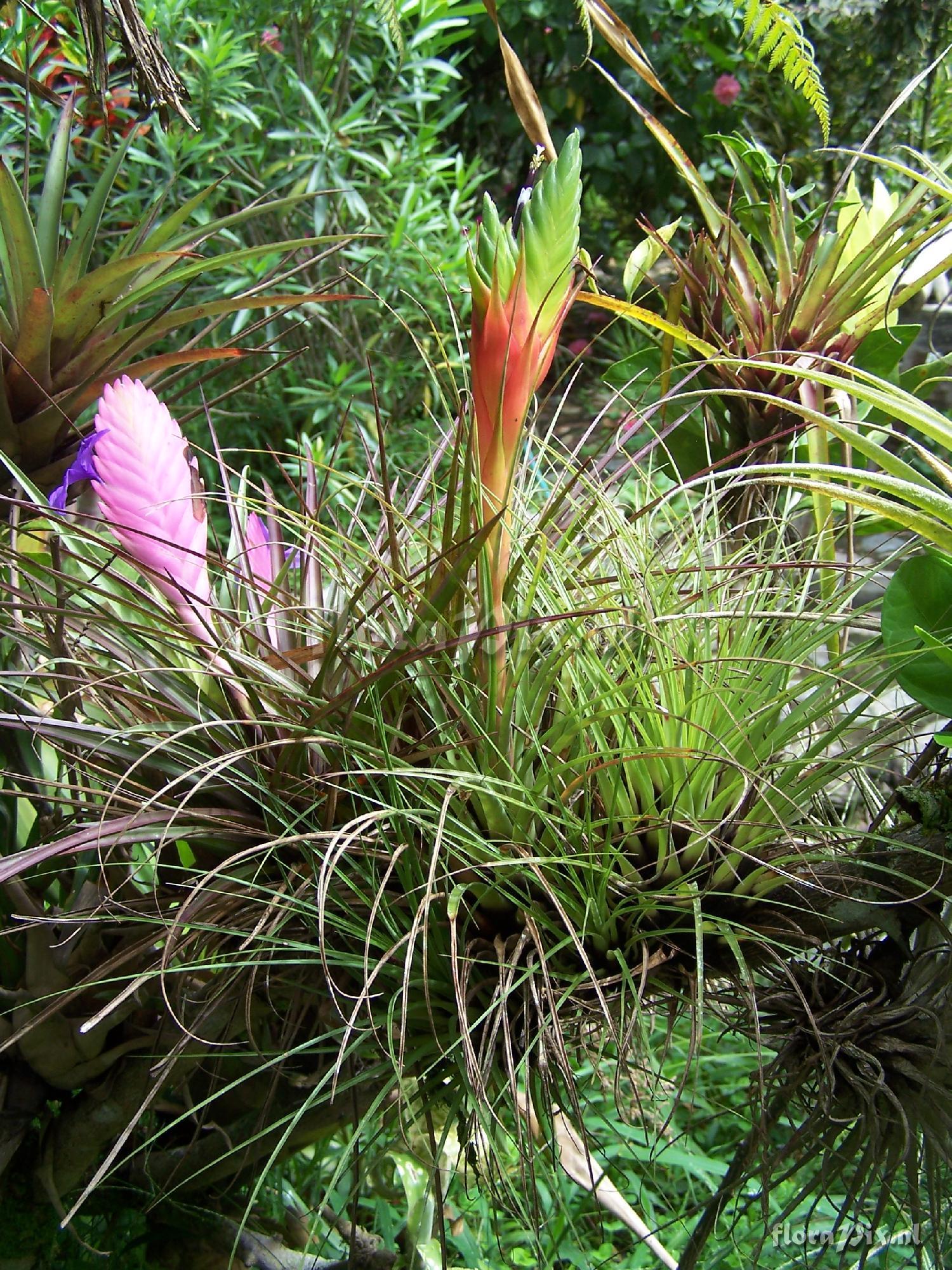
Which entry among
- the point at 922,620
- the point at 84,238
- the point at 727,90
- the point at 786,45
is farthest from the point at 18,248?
the point at 727,90

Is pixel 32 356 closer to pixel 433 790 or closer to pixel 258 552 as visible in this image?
pixel 258 552

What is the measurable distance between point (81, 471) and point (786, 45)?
617mm

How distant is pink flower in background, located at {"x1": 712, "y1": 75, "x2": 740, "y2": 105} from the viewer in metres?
3.90

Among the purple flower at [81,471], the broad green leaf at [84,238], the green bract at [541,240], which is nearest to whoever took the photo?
the green bract at [541,240]

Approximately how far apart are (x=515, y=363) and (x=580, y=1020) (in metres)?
0.39

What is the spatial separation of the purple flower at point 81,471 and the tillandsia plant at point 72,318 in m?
A: 0.04

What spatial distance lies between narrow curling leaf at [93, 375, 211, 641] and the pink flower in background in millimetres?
3861

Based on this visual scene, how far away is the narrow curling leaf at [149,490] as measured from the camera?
0.67 metres

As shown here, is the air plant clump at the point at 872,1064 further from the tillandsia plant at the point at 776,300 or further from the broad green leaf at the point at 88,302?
the broad green leaf at the point at 88,302

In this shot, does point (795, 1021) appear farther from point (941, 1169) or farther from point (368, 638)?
point (368, 638)

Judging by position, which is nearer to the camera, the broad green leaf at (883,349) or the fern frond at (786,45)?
the fern frond at (786,45)

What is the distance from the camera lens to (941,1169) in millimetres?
732

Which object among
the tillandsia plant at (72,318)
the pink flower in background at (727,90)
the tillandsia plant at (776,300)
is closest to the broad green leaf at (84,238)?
the tillandsia plant at (72,318)

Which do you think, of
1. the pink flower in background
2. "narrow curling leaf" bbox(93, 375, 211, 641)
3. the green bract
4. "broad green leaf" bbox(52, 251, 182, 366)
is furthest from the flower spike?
the pink flower in background
